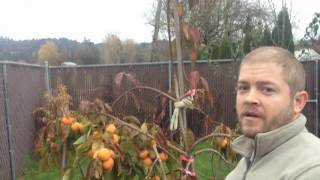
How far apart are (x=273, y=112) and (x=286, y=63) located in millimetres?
155

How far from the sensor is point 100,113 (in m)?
2.32

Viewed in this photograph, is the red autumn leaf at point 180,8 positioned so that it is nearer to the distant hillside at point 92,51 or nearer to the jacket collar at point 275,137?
the jacket collar at point 275,137

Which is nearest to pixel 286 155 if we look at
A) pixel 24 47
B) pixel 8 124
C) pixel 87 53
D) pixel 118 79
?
pixel 118 79

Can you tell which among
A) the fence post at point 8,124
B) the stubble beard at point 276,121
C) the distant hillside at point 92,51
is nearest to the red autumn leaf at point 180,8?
the stubble beard at point 276,121

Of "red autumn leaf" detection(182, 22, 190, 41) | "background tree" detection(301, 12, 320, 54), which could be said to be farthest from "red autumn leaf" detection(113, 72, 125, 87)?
"background tree" detection(301, 12, 320, 54)

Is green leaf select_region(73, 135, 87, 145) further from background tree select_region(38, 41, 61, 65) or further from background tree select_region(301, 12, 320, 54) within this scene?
background tree select_region(38, 41, 61, 65)

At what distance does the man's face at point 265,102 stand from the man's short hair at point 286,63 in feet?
0.05

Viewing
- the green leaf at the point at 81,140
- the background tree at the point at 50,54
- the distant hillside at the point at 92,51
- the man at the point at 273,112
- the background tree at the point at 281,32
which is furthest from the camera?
the background tree at the point at 50,54

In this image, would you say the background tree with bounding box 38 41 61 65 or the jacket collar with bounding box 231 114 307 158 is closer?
the jacket collar with bounding box 231 114 307 158

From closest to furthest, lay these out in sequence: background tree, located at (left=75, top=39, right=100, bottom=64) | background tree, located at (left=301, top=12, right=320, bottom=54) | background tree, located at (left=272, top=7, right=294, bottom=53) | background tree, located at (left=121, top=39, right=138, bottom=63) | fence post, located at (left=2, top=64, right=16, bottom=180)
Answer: background tree, located at (left=272, top=7, right=294, bottom=53)
fence post, located at (left=2, top=64, right=16, bottom=180)
background tree, located at (left=301, top=12, right=320, bottom=54)
background tree, located at (left=121, top=39, right=138, bottom=63)
background tree, located at (left=75, top=39, right=100, bottom=64)

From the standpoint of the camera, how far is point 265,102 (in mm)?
1481

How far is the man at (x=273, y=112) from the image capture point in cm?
147

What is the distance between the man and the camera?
147 centimetres

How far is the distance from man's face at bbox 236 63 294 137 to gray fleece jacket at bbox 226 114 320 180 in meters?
0.03
